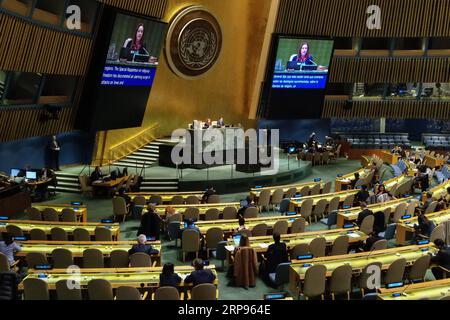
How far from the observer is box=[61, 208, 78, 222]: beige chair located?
1255 cm

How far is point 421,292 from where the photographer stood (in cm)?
744

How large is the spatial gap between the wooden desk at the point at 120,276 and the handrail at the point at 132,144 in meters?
13.8

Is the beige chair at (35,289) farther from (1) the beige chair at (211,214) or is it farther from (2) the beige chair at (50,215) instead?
(1) the beige chair at (211,214)

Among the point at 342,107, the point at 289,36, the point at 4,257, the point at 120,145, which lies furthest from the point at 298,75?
the point at 4,257

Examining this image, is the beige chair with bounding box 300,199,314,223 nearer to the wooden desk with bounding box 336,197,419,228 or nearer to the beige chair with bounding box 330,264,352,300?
the wooden desk with bounding box 336,197,419,228

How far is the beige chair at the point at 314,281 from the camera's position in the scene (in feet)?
27.0

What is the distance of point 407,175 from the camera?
65.4 ft

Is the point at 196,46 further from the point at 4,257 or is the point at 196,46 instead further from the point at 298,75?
the point at 4,257

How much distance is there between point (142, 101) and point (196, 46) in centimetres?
501

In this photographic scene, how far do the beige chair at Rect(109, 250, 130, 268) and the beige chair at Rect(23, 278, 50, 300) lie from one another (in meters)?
1.83

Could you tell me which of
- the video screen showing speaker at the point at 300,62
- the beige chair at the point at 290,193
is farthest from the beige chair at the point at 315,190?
the video screen showing speaker at the point at 300,62

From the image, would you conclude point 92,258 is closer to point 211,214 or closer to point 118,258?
point 118,258

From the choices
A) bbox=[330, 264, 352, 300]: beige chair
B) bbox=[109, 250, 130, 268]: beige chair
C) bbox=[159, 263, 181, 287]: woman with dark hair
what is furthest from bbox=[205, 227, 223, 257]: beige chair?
bbox=[159, 263, 181, 287]: woman with dark hair

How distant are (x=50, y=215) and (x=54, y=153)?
→ 24.1 feet
